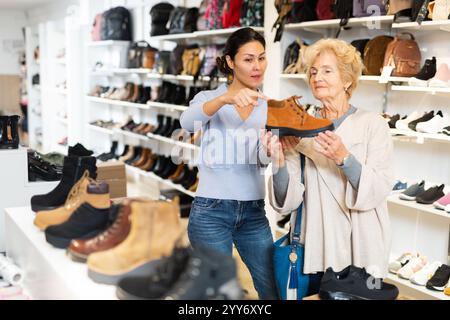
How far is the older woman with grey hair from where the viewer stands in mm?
1677

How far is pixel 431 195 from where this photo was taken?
3.27 m

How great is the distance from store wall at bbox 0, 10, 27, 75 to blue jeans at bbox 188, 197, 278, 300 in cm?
784

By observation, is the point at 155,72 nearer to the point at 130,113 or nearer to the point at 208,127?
the point at 130,113

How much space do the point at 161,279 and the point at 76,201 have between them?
0.48 m

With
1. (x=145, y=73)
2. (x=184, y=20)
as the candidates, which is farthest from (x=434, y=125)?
(x=145, y=73)

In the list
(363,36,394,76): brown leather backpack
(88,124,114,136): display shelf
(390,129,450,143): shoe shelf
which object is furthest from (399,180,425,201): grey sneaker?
(88,124,114,136): display shelf

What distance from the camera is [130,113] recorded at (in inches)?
278

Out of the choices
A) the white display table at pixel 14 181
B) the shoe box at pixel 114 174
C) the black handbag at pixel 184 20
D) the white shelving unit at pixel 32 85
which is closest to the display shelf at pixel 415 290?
the shoe box at pixel 114 174

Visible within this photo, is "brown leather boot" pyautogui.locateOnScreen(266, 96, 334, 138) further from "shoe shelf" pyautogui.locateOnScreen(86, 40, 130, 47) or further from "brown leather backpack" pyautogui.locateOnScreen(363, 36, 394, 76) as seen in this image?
"shoe shelf" pyautogui.locateOnScreen(86, 40, 130, 47)

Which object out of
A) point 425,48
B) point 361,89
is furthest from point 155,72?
point 425,48

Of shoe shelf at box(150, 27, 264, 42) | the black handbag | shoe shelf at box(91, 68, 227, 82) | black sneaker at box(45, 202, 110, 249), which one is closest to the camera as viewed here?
black sneaker at box(45, 202, 110, 249)

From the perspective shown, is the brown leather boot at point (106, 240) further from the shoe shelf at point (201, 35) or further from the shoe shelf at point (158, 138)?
the shoe shelf at point (158, 138)

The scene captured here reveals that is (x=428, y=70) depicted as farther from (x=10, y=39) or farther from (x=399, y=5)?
(x=10, y=39)

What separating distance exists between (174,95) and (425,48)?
111 inches
